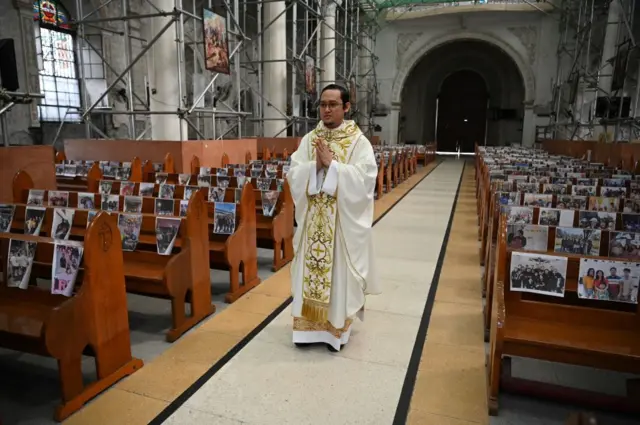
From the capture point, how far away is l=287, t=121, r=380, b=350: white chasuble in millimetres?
2924

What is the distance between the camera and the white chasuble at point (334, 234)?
2.92 m

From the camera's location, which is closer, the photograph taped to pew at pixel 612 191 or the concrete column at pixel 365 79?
the photograph taped to pew at pixel 612 191

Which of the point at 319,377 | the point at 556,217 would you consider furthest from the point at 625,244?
the point at 319,377

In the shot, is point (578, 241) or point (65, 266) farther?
point (578, 241)

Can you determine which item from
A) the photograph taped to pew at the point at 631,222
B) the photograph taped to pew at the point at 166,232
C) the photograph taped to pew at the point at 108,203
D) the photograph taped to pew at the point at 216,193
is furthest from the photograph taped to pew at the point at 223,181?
the photograph taped to pew at the point at 631,222

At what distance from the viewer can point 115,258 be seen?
8.59 feet

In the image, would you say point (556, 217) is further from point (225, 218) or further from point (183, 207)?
point (183, 207)

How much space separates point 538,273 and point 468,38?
23.4 meters

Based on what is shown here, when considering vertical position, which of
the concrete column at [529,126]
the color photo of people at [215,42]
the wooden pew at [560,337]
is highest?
the color photo of people at [215,42]

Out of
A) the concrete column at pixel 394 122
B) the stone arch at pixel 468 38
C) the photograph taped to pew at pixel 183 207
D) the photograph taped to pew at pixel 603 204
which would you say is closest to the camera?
the photograph taped to pew at pixel 183 207

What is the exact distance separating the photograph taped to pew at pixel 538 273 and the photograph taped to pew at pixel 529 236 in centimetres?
42

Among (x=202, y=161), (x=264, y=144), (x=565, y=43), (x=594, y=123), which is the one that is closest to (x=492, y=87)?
(x=565, y=43)

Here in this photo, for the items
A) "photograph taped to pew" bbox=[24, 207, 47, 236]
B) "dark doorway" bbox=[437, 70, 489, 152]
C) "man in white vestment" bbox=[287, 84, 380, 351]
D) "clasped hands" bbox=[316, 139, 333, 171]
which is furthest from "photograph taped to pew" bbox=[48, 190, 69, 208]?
"dark doorway" bbox=[437, 70, 489, 152]

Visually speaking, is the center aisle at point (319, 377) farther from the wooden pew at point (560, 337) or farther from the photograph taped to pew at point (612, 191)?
the photograph taped to pew at point (612, 191)
